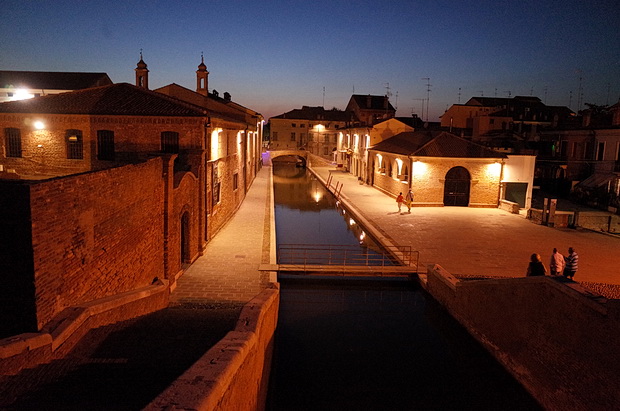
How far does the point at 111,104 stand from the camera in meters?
16.6

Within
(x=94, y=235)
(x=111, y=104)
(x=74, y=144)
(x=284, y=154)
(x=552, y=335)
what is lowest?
(x=552, y=335)

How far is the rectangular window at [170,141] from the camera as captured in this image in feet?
51.4

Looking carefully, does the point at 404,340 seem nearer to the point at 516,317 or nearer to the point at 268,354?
the point at 516,317

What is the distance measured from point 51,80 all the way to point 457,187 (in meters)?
48.4

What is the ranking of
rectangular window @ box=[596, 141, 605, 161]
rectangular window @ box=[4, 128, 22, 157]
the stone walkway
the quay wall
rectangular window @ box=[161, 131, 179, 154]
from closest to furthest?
the quay wall < the stone walkway < rectangular window @ box=[161, 131, 179, 154] < rectangular window @ box=[4, 128, 22, 157] < rectangular window @ box=[596, 141, 605, 161]

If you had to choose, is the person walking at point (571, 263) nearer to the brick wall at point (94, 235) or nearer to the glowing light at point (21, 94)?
the brick wall at point (94, 235)

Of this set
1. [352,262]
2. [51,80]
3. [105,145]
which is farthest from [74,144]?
[51,80]

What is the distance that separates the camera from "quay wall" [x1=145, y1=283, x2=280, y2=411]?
4.16 m

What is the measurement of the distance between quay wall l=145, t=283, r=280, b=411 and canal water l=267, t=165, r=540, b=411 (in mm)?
1436

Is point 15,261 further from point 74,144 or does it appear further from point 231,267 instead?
point 74,144

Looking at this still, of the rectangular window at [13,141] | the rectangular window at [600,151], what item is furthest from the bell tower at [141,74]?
the rectangular window at [600,151]

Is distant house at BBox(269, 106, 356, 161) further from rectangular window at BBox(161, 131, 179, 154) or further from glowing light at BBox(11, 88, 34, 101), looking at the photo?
rectangular window at BBox(161, 131, 179, 154)

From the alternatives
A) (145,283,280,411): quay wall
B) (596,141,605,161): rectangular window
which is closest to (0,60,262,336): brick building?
(145,283,280,411): quay wall

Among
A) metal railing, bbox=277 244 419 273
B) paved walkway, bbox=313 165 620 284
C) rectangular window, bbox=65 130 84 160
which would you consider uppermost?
rectangular window, bbox=65 130 84 160
